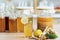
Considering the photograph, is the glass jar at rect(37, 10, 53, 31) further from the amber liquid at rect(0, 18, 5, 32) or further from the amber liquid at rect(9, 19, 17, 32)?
the amber liquid at rect(0, 18, 5, 32)

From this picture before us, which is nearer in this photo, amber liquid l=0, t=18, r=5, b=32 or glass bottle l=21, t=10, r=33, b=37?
glass bottle l=21, t=10, r=33, b=37

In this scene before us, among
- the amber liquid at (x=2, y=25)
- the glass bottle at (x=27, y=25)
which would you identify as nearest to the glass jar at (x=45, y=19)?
the glass bottle at (x=27, y=25)

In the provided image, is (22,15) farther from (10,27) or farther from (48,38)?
(48,38)

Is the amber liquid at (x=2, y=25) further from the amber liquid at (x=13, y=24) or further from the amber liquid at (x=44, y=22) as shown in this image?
the amber liquid at (x=44, y=22)

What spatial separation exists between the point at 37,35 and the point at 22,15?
0.34 m

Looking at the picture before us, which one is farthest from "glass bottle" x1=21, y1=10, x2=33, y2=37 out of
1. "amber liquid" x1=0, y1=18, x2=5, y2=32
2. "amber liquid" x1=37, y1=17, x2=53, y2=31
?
"amber liquid" x1=0, y1=18, x2=5, y2=32

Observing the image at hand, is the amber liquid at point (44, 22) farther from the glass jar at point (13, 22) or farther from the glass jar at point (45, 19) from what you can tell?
the glass jar at point (13, 22)

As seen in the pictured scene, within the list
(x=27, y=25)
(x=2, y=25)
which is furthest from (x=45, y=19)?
(x=2, y=25)

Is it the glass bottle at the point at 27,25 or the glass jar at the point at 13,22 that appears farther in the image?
the glass jar at the point at 13,22

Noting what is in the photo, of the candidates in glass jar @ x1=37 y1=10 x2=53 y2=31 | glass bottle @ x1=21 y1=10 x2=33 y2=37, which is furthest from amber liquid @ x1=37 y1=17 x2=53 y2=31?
glass bottle @ x1=21 y1=10 x2=33 y2=37

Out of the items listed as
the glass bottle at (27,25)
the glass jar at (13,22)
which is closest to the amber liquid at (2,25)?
the glass jar at (13,22)

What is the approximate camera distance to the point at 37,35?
171cm

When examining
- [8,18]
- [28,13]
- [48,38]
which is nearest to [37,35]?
[48,38]

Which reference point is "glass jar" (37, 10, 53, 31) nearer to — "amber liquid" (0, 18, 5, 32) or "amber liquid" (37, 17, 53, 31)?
"amber liquid" (37, 17, 53, 31)
